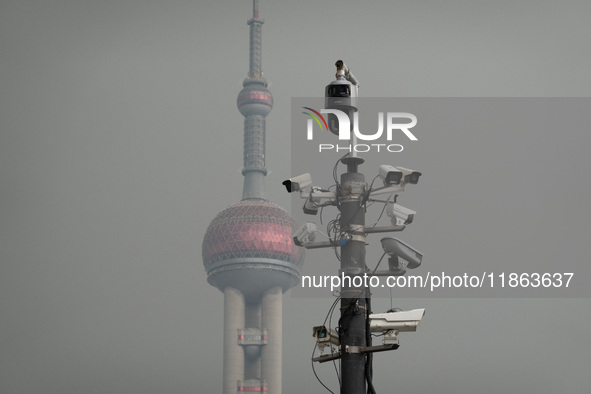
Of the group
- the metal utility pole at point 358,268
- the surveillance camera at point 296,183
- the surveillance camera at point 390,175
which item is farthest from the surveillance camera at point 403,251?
the surveillance camera at point 296,183

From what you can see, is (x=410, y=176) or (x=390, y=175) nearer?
(x=410, y=176)

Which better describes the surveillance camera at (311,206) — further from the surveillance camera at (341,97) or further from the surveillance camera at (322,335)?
the surveillance camera at (322,335)

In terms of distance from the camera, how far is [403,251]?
32219mm

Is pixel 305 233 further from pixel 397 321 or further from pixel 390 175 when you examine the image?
pixel 397 321

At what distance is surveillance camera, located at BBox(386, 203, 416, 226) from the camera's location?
32281 millimetres

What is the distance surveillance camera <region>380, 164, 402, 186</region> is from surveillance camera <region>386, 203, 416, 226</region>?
0.68m

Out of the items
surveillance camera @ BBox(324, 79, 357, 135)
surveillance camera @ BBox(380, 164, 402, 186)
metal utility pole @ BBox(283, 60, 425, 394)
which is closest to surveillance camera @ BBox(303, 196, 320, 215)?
metal utility pole @ BBox(283, 60, 425, 394)

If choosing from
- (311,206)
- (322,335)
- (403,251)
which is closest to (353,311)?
(322,335)

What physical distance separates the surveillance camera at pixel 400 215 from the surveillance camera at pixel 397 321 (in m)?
2.55

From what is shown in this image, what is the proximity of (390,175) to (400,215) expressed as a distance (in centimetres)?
121

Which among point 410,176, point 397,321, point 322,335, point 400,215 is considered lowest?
point 322,335

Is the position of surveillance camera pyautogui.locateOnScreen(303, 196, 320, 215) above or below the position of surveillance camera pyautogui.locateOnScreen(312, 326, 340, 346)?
above

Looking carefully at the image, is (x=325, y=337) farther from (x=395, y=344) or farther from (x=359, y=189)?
(x=359, y=189)

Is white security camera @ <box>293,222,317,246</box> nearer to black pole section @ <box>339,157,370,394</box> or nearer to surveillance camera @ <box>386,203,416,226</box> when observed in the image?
black pole section @ <box>339,157,370,394</box>
